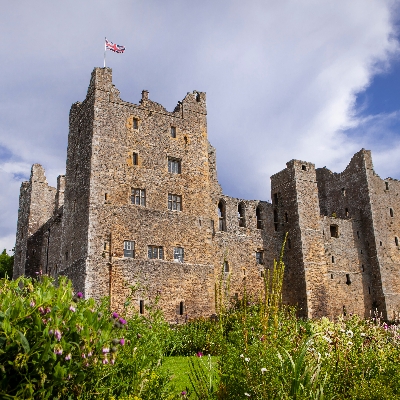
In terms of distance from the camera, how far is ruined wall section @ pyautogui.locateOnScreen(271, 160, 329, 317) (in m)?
34.2

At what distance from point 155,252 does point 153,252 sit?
0.42 ft

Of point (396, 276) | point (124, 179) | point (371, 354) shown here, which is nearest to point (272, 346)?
point (371, 354)

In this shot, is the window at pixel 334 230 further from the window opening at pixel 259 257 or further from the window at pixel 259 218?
the window opening at pixel 259 257

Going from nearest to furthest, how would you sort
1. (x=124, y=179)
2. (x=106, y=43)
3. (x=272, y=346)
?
(x=272, y=346)
(x=124, y=179)
(x=106, y=43)

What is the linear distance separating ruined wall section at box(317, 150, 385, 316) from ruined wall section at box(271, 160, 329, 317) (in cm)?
329

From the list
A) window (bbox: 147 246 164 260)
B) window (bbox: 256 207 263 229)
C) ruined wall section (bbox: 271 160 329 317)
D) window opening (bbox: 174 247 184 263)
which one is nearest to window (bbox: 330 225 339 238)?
ruined wall section (bbox: 271 160 329 317)

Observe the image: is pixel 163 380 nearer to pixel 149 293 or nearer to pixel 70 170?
pixel 149 293

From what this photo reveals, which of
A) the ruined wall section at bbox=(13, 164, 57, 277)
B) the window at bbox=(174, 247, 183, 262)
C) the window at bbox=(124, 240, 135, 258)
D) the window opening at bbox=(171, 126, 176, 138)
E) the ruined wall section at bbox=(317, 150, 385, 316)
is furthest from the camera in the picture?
the ruined wall section at bbox=(317, 150, 385, 316)

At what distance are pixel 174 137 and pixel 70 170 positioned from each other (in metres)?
6.60

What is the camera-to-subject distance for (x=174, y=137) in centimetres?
3038

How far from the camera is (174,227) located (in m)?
28.2

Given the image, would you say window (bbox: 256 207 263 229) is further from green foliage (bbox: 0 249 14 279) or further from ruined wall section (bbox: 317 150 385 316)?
green foliage (bbox: 0 249 14 279)

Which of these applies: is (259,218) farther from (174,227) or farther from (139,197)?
(139,197)

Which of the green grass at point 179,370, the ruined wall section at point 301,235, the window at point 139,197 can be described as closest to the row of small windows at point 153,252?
the window at point 139,197
